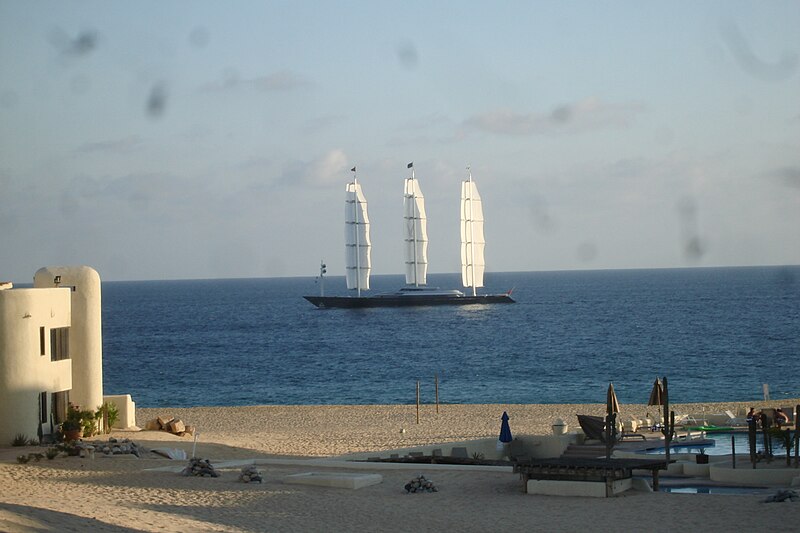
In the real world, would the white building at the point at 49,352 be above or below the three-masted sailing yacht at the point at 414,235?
below

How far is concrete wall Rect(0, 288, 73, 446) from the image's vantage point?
22125mm

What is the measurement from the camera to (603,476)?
17016 millimetres

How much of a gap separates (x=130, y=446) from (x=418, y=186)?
9573 cm

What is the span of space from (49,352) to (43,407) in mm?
1240

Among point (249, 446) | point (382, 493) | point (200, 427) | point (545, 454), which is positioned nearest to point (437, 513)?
point (382, 493)

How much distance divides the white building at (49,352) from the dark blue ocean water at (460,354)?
86.5 feet

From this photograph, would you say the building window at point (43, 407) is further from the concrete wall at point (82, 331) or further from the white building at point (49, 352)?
the concrete wall at point (82, 331)

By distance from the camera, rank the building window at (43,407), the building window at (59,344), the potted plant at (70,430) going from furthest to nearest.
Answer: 1. the building window at (59,344)
2. the potted plant at (70,430)
3. the building window at (43,407)

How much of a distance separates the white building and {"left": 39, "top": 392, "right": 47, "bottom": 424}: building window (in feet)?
0.07

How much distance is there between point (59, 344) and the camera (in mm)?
23766

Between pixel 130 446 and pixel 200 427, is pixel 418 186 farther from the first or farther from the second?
pixel 130 446

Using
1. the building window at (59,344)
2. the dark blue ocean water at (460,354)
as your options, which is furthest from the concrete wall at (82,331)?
the dark blue ocean water at (460,354)

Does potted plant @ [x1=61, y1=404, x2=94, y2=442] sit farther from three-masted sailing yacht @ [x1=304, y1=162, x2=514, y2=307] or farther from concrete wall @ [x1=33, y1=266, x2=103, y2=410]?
three-masted sailing yacht @ [x1=304, y1=162, x2=514, y2=307]

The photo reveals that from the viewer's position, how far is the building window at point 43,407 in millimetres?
22766
